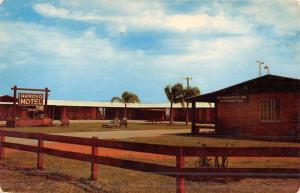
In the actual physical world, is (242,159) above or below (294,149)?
below

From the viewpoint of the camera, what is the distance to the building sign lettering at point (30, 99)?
122 feet

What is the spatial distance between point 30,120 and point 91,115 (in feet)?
85.7

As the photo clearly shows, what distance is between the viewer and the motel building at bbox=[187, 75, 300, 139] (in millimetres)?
23625

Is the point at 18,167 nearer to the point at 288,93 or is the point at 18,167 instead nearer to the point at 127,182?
the point at 127,182

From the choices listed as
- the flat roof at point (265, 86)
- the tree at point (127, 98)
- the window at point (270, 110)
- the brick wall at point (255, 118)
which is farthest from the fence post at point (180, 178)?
the tree at point (127, 98)

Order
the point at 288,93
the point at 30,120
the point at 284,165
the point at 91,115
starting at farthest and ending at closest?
the point at 91,115 < the point at 30,120 < the point at 288,93 < the point at 284,165

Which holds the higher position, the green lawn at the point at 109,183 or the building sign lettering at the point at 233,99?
the building sign lettering at the point at 233,99

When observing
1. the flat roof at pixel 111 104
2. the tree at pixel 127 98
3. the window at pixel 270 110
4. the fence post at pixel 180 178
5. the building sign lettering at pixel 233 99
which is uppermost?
the tree at pixel 127 98

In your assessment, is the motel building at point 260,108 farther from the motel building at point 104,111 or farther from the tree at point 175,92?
the tree at point 175,92

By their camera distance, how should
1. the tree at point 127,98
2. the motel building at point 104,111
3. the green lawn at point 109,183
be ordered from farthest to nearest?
the tree at point 127,98 → the motel building at point 104,111 → the green lawn at point 109,183

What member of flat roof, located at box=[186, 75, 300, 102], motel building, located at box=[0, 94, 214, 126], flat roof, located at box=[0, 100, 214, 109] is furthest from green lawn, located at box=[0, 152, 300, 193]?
flat roof, located at box=[0, 100, 214, 109]

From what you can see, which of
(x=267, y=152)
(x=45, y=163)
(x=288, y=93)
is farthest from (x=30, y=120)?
(x=267, y=152)

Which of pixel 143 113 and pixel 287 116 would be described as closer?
pixel 287 116

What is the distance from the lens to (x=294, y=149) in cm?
641
